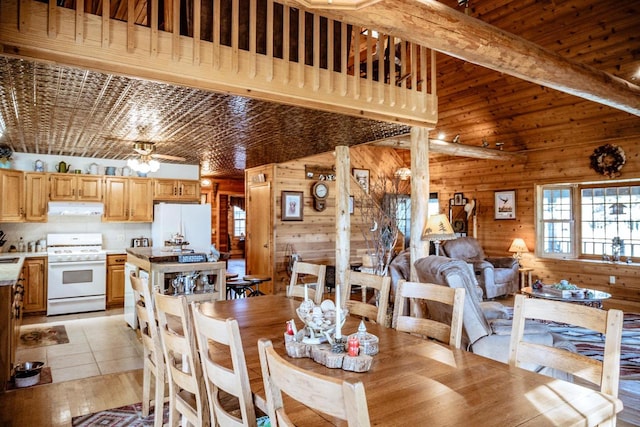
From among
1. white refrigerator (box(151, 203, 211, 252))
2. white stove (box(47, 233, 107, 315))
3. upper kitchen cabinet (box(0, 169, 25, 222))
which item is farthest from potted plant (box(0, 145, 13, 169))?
white refrigerator (box(151, 203, 211, 252))

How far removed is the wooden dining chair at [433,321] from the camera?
6.94 ft

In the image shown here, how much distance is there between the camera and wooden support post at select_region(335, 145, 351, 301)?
213 inches

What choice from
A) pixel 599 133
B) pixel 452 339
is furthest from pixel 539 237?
pixel 452 339

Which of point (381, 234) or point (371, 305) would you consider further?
point (381, 234)

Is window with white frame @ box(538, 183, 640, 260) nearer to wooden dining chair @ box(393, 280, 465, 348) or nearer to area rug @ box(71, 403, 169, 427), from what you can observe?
wooden dining chair @ box(393, 280, 465, 348)

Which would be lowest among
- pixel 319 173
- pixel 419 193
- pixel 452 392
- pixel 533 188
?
pixel 452 392

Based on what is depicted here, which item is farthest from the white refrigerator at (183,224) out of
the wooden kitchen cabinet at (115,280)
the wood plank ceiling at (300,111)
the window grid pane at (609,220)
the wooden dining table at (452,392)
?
the window grid pane at (609,220)

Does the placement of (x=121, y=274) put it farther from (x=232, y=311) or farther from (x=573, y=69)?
(x=573, y=69)

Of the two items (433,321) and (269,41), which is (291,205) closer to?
(269,41)

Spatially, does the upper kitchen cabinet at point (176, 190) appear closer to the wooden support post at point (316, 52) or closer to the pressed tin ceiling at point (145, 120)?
the pressed tin ceiling at point (145, 120)

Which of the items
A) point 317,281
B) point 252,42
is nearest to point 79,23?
point 252,42

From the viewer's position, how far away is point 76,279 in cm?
615

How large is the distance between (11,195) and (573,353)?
7190 mm

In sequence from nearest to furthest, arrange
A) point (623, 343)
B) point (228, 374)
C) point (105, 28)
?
point (228, 374) → point (105, 28) → point (623, 343)
